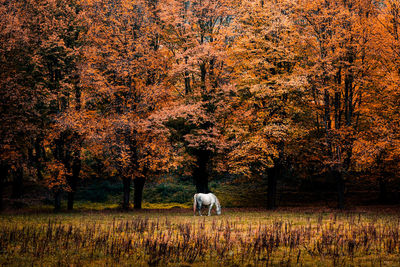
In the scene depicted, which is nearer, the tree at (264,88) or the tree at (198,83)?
the tree at (264,88)

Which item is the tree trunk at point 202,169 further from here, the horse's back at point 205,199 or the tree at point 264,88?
the horse's back at point 205,199

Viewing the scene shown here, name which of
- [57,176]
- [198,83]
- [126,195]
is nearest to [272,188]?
[198,83]

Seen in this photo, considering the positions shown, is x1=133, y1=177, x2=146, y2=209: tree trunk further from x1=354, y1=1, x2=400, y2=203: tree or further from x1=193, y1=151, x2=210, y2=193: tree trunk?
x1=354, y1=1, x2=400, y2=203: tree

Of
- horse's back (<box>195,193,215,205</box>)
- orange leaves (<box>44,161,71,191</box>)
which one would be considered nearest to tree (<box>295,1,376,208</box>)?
horse's back (<box>195,193,215,205</box>)

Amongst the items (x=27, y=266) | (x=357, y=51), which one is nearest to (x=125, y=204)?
(x=27, y=266)

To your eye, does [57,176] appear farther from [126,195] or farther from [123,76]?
[123,76]

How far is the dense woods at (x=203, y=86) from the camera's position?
2756cm

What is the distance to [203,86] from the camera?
3222 centimetres

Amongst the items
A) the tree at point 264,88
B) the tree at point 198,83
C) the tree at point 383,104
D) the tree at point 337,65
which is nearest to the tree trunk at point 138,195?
the tree at point 198,83

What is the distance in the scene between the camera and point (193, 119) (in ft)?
97.3

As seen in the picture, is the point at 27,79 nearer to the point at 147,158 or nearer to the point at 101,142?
the point at 101,142

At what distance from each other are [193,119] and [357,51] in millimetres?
15138

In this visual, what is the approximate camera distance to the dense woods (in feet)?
90.4

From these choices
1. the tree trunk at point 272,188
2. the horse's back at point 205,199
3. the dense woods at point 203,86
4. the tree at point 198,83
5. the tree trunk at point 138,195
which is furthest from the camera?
the tree trunk at point 138,195
